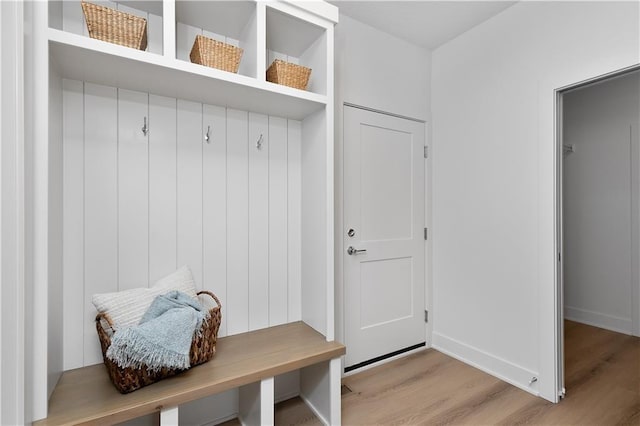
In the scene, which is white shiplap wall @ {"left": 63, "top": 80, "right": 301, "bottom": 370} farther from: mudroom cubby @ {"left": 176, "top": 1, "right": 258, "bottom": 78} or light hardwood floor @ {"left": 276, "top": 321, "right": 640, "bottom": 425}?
light hardwood floor @ {"left": 276, "top": 321, "right": 640, "bottom": 425}

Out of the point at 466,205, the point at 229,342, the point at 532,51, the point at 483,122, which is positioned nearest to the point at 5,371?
the point at 229,342

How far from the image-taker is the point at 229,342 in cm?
175

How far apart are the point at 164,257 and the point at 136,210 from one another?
0.91 feet

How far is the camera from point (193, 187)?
69.2 inches

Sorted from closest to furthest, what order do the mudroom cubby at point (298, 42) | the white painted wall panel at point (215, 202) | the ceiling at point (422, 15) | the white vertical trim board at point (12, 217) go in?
the white vertical trim board at point (12, 217) < the mudroom cubby at point (298, 42) < the white painted wall panel at point (215, 202) < the ceiling at point (422, 15)

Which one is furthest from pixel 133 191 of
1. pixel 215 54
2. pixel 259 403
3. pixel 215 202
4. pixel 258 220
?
pixel 259 403

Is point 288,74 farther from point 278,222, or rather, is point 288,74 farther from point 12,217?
point 12,217

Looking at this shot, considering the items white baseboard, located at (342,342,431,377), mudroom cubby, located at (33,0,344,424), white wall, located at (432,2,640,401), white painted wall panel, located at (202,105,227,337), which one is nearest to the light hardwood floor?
white baseboard, located at (342,342,431,377)

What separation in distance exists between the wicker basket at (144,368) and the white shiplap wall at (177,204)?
0.24 metres

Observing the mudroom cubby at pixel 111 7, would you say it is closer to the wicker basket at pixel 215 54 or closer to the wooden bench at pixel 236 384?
the wicker basket at pixel 215 54

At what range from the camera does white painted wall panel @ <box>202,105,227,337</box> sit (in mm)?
1791

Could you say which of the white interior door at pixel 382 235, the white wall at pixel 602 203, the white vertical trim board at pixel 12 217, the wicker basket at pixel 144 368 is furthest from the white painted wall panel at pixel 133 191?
the white wall at pixel 602 203

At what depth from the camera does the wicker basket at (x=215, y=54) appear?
1504 millimetres

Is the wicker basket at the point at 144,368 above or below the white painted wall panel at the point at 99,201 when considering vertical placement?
below
